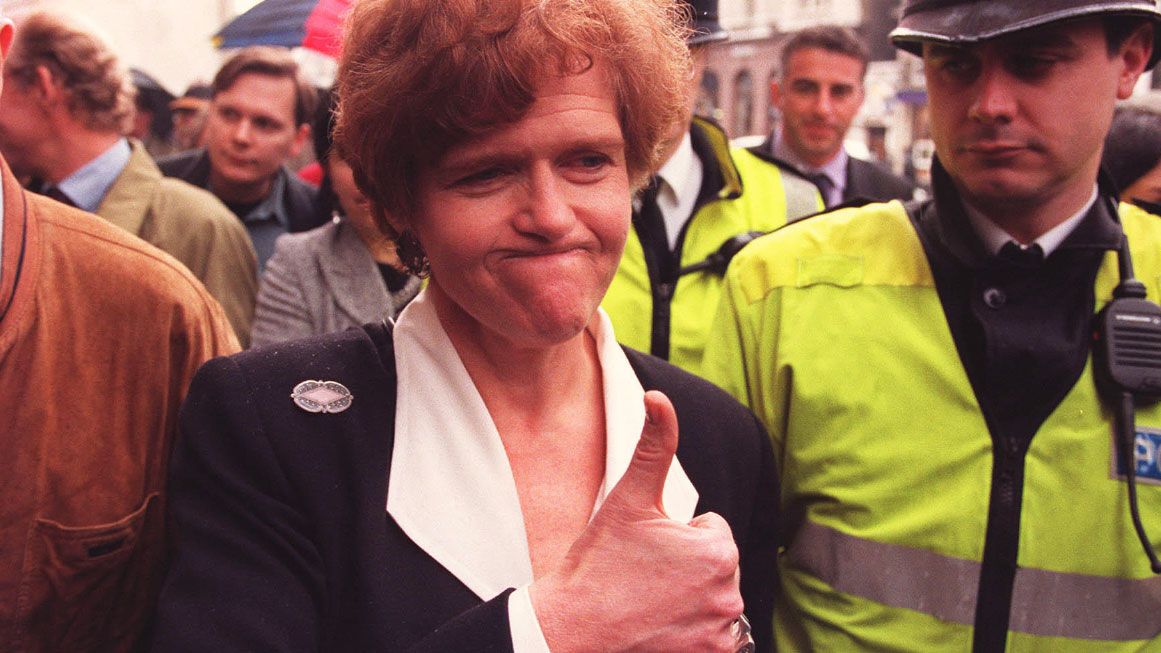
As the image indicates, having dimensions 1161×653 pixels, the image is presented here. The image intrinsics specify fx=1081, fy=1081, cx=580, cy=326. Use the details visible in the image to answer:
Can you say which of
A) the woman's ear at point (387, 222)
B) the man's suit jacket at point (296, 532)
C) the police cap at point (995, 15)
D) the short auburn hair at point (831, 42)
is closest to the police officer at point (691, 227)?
the police cap at point (995, 15)

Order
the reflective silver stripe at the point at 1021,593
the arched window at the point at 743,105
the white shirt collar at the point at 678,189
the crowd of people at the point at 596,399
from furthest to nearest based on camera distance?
the arched window at the point at 743,105
the white shirt collar at the point at 678,189
the reflective silver stripe at the point at 1021,593
the crowd of people at the point at 596,399

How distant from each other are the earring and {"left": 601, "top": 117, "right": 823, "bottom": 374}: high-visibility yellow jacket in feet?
3.72

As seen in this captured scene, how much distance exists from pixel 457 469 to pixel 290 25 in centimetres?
204

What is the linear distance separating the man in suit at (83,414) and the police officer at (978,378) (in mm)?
1096

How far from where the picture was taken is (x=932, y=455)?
1.97 metres

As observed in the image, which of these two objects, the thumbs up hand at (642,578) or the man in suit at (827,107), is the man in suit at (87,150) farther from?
the man in suit at (827,107)

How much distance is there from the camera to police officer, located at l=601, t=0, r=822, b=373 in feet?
9.54

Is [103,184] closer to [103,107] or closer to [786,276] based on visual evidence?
[103,107]

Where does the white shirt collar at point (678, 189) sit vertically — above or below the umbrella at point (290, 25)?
below

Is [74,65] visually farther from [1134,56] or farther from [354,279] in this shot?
[1134,56]

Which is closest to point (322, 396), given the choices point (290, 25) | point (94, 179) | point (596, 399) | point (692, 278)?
point (596, 399)

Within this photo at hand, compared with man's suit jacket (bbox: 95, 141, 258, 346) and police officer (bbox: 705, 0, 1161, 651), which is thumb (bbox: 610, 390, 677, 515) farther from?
man's suit jacket (bbox: 95, 141, 258, 346)

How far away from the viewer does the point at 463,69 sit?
145 centimetres

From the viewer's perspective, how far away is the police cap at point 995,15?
193 centimetres
